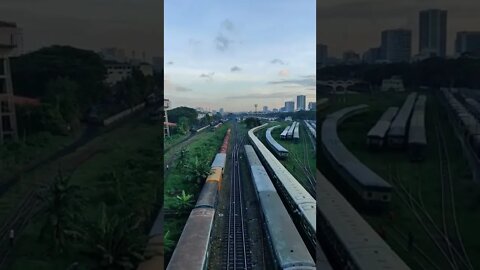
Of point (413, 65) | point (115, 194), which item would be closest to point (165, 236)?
point (115, 194)

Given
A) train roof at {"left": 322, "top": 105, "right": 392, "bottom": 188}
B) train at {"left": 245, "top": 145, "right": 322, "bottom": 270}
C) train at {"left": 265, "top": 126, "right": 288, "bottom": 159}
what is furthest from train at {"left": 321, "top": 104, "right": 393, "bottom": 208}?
train at {"left": 265, "top": 126, "right": 288, "bottom": 159}

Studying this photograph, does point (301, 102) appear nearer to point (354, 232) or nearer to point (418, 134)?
point (418, 134)

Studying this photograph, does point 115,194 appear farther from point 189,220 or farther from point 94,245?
point 189,220

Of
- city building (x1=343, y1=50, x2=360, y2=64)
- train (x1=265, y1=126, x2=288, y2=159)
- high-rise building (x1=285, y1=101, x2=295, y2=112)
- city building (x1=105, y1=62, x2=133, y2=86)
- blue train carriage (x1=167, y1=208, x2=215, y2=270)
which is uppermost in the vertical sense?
city building (x1=343, y1=50, x2=360, y2=64)

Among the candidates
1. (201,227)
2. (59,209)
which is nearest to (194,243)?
(201,227)

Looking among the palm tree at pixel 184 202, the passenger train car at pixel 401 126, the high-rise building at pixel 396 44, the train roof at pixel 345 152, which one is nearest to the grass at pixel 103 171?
the palm tree at pixel 184 202

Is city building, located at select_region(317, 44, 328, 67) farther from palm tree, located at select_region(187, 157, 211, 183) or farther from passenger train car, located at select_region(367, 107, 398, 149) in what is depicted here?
palm tree, located at select_region(187, 157, 211, 183)
